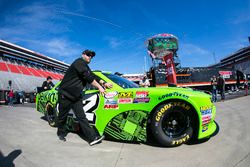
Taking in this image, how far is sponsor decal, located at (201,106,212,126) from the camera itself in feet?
8.95

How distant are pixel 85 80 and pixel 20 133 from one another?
5.35 feet

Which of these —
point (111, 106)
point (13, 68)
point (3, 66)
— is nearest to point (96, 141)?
point (111, 106)

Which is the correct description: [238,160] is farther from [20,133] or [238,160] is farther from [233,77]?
[233,77]

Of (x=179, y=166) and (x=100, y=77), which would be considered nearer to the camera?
(x=179, y=166)

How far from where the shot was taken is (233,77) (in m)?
26.1

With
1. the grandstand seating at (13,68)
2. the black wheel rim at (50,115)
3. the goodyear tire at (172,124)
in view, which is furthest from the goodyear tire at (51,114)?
the grandstand seating at (13,68)

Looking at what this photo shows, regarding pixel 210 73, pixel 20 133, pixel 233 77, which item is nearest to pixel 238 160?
pixel 20 133

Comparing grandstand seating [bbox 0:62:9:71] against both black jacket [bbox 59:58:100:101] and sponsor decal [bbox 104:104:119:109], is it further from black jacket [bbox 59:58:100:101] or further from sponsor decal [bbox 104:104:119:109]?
sponsor decal [bbox 104:104:119:109]

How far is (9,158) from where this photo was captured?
2.25 m

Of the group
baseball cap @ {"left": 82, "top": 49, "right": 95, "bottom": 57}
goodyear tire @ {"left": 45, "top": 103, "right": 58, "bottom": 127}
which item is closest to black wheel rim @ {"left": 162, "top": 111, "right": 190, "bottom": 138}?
baseball cap @ {"left": 82, "top": 49, "right": 95, "bottom": 57}

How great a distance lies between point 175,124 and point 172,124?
49mm

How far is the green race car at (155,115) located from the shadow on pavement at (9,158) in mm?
1183

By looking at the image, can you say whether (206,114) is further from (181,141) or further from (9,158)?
(9,158)

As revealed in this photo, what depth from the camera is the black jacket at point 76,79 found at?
3.01 m
